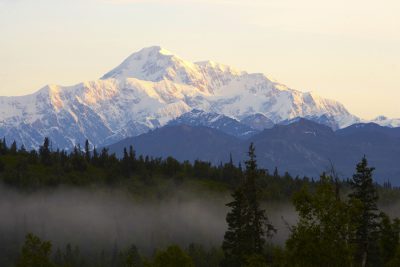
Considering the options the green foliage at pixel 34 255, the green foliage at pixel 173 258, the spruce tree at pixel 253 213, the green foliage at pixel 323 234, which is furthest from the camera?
the green foliage at pixel 173 258

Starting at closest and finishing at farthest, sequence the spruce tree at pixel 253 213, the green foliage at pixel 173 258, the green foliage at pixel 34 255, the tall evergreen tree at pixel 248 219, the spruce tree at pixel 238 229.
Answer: the spruce tree at pixel 253 213
the tall evergreen tree at pixel 248 219
the spruce tree at pixel 238 229
the green foliage at pixel 34 255
the green foliage at pixel 173 258

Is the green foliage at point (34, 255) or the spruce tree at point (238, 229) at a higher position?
the spruce tree at point (238, 229)

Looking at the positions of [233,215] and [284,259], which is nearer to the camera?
[284,259]

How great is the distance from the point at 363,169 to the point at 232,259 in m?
18.5

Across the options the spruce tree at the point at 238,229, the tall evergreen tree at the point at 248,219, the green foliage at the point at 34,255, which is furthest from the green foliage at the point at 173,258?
the tall evergreen tree at the point at 248,219

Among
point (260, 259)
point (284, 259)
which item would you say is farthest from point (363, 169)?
point (284, 259)

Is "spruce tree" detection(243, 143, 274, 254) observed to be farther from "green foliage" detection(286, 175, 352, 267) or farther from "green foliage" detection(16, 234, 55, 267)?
"green foliage" detection(286, 175, 352, 267)

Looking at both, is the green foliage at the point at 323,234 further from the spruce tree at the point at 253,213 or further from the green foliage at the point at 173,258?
the green foliage at the point at 173,258

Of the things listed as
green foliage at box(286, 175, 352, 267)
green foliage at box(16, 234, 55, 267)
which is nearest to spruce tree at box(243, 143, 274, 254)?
green foliage at box(16, 234, 55, 267)

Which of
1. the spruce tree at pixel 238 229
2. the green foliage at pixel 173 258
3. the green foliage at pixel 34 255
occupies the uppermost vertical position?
the spruce tree at pixel 238 229

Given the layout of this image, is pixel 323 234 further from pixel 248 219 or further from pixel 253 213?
pixel 253 213

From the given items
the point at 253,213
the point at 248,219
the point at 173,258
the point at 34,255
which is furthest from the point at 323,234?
the point at 173,258

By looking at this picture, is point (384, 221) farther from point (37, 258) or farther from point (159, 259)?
point (37, 258)

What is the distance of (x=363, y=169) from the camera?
96875 mm
